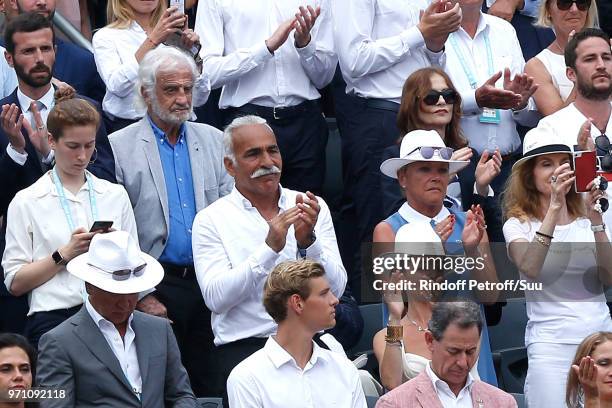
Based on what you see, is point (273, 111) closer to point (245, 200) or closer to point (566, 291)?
point (245, 200)

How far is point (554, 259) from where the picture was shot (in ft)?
30.4

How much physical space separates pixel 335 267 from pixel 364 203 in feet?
6.23

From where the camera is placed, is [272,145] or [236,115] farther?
[236,115]

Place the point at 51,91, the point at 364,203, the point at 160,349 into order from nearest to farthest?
the point at 160,349 → the point at 51,91 → the point at 364,203

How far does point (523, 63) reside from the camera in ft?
37.9

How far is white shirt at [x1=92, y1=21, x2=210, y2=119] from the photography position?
10.6 metres

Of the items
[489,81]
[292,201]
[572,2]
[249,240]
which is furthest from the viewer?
[572,2]

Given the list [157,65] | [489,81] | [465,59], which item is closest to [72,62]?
[157,65]

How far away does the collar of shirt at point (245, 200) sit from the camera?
9281mm

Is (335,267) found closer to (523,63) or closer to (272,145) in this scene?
(272,145)

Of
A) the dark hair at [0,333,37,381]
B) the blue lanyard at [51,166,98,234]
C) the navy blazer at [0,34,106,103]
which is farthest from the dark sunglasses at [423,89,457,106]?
the dark hair at [0,333,37,381]

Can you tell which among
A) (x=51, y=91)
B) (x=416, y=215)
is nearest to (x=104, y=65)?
(x=51, y=91)

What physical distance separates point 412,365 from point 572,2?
390 centimetres

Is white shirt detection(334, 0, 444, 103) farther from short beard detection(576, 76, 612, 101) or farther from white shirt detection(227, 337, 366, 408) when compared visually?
white shirt detection(227, 337, 366, 408)
